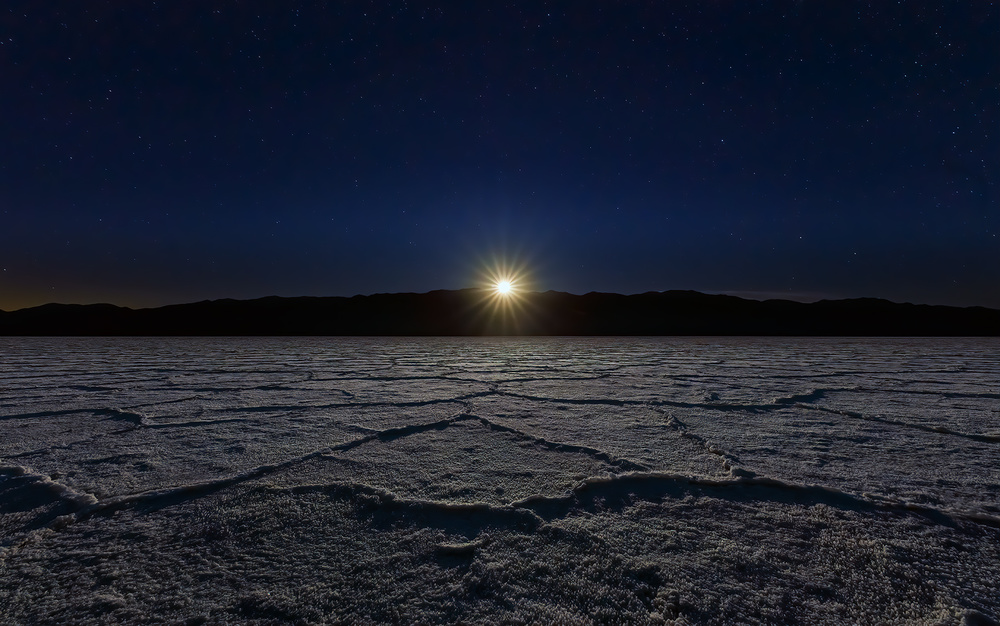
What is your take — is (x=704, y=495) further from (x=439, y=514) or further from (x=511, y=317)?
(x=511, y=317)

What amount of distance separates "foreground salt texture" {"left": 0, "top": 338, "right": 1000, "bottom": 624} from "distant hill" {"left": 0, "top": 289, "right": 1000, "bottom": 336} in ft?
86.2

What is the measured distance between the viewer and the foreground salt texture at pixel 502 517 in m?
0.67

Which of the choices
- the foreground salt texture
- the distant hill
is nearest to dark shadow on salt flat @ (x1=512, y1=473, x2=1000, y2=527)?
the foreground salt texture

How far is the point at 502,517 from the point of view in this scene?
94 centimetres

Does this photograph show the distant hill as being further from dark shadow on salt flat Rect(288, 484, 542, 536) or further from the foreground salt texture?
dark shadow on salt flat Rect(288, 484, 542, 536)

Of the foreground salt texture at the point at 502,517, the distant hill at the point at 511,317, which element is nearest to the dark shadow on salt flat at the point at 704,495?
the foreground salt texture at the point at 502,517

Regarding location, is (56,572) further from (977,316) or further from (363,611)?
(977,316)

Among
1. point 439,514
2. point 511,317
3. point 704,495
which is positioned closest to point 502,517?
point 439,514

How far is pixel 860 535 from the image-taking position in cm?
84

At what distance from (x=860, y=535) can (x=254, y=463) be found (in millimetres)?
1511

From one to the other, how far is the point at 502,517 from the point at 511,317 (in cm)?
3214

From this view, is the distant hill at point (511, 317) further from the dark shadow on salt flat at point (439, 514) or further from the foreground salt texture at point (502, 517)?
the dark shadow on salt flat at point (439, 514)

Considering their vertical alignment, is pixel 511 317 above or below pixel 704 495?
above

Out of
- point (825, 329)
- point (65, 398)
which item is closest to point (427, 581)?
point (65, 398)
